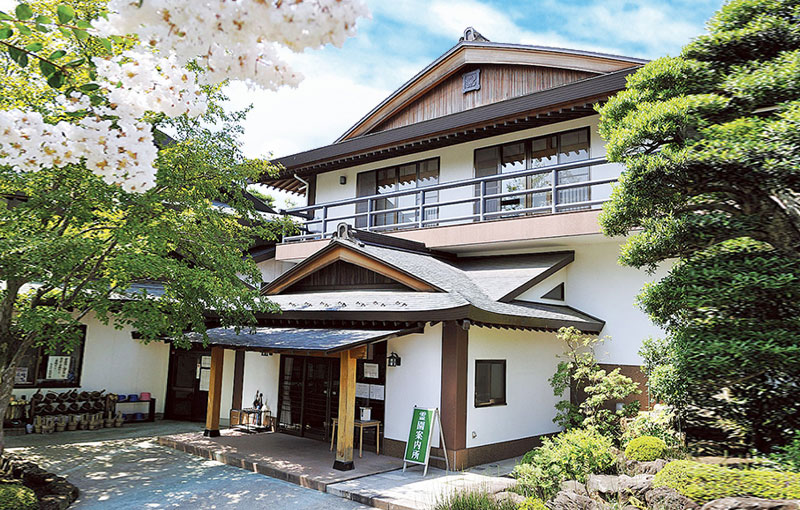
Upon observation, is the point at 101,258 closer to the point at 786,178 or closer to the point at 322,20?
the point at 322,20

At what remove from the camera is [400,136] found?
15.8 m

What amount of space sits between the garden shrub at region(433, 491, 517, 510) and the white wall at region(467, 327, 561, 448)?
11.1 feet

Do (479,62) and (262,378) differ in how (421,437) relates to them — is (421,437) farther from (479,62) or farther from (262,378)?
(479,62)

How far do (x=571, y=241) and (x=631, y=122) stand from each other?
5410 mm

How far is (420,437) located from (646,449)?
365 centimetres

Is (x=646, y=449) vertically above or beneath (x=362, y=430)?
above

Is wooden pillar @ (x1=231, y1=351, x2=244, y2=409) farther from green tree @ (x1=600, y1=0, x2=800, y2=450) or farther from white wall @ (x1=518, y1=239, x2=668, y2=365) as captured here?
green tree @ (x1=600, y1=0, x2=800, y2=450)

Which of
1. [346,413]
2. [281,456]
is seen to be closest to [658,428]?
[346,413]

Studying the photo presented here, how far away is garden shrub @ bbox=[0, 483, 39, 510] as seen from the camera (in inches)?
241

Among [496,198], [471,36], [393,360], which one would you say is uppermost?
[471,36]

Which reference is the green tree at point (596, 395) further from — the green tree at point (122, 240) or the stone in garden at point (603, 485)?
the green tree at point (122, 240)

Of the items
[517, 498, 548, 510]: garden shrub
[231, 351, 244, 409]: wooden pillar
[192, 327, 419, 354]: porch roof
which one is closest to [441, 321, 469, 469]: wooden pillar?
[192, 327, 419, 354]: porch roof

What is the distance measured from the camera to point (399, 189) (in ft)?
54.7

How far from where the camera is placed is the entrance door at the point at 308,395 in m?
11.8
